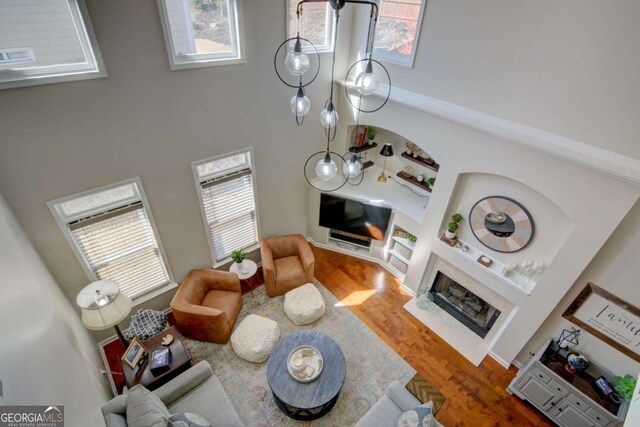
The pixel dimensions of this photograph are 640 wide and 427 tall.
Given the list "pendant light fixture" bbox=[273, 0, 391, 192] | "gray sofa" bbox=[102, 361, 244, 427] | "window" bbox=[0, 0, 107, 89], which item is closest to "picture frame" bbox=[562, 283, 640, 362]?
"pendant light fixture" bbox=[273, 0, 391, 192]

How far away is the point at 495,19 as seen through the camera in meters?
3.44

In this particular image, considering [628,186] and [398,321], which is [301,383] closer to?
[398,321]

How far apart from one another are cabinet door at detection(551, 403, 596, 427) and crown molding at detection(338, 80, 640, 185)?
284cm

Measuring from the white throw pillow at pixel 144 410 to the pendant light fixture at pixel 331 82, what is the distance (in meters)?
2.74

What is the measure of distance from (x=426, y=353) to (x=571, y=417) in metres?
1.80

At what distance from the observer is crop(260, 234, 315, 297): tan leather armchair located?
5406 mm

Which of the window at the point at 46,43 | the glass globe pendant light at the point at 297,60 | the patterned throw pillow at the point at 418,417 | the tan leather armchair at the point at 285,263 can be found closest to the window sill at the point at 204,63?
the window at the point at 46,43

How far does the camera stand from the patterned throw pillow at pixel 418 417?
332cm

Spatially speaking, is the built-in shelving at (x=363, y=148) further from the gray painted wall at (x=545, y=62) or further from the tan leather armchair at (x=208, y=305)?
the tan leather armchair at (x=208, y=305)

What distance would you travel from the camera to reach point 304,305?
512 cm

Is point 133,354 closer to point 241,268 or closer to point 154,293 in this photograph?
point 154,293

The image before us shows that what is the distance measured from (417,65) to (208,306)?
4690 mm

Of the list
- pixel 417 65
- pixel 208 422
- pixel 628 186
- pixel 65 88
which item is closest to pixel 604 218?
pixel 628 186

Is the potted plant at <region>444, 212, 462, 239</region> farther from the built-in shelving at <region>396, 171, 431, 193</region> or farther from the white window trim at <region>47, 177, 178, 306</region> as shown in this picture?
the white window trim at <region>47, 177, 178, 306</region>
